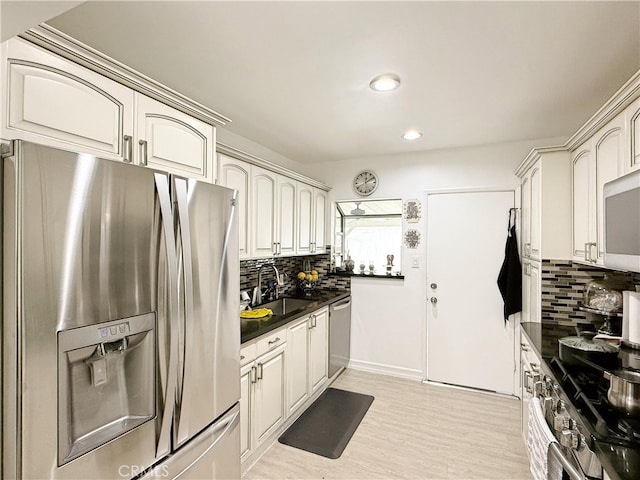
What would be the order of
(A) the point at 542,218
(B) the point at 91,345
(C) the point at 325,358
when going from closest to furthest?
(B) the point at 91,345 → (A) the point at 542,218 → (C) the point at 325,358

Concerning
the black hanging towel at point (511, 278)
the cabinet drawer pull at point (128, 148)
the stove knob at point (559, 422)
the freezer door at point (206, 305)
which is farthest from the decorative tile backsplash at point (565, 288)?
the cabinet drawer pull at point (128, 148)

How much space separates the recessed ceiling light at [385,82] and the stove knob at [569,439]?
1858mm

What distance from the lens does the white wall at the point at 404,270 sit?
3348 mm

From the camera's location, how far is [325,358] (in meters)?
3.28

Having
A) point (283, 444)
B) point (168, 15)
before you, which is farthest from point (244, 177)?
point (283, 444)

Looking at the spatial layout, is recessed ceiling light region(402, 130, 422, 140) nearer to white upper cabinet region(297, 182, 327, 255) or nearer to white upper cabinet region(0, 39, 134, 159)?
white upper cabinet region(297, 182, 327, 255)

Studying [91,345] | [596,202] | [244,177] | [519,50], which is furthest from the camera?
[244,177]

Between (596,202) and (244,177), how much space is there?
234cm

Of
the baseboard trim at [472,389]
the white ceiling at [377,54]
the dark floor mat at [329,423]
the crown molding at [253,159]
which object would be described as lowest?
the baseboard trim at [472,389]

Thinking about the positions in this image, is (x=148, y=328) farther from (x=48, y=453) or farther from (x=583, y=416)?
(x=583, y=416)

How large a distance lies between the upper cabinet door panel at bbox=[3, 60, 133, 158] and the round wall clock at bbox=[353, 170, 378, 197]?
2818 mm

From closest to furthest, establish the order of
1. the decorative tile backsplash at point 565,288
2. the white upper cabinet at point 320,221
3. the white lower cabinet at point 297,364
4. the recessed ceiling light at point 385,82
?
the recessed ceiling light at point 385,82
the decorative tile backsplash at point 565,288
the white lower cabinet at point 297,364
the white upper cabinet at point 320,221

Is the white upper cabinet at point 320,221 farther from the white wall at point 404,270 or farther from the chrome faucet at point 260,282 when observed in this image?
the chrome faucet at point 260,282

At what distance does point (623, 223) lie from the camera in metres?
1.32
